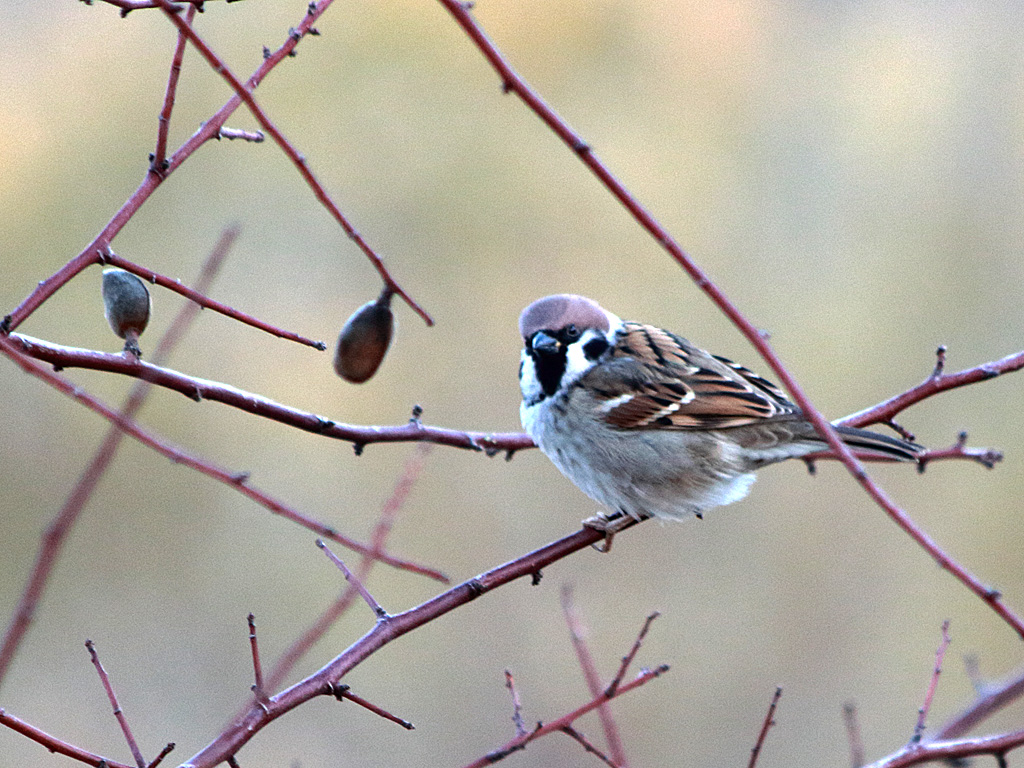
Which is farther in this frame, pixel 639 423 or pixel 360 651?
pixel 639 423

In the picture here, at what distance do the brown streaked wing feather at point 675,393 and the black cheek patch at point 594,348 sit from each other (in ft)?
0.12

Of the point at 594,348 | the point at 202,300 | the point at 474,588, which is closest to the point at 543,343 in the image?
the point at 594,348

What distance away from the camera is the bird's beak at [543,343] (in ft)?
9.28

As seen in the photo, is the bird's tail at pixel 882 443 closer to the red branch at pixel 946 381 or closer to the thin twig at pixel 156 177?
the red branch at pixel 946 381

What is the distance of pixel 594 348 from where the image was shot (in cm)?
300

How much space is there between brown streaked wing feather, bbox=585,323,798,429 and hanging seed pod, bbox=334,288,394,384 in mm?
840

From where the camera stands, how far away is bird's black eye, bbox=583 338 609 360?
9.80 ft

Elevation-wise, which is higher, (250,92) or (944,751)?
(250,92)

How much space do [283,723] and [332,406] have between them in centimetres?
162

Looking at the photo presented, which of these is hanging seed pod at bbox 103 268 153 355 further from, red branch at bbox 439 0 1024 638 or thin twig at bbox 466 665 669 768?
red branch at bbox 439 0 1024 638

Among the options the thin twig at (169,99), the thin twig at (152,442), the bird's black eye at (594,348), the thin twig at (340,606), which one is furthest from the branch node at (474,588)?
the bird's black eye at (594,348)

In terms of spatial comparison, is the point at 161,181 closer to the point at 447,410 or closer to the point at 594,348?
the point at 594,348

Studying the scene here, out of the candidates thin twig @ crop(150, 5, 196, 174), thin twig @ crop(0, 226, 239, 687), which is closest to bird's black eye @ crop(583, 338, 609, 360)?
thin twig @ crop(150, 5, 196, 174)

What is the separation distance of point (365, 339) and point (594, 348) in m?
0.95
